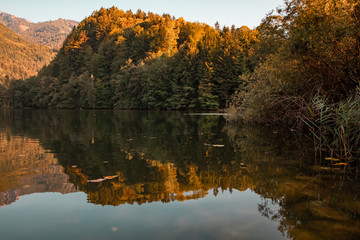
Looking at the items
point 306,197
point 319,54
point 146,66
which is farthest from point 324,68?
point 146,66

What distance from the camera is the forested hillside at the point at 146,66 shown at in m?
48.5

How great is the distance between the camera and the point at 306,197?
4648mm

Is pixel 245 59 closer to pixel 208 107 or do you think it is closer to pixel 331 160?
pixel 208 107

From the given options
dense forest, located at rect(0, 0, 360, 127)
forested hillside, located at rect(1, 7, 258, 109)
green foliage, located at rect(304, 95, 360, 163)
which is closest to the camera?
green foliage, located at rect(304, 95, 360, 163)

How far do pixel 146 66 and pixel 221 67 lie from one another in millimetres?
19226

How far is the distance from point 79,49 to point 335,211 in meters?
107

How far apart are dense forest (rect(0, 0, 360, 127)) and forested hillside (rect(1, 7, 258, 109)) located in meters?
0.23

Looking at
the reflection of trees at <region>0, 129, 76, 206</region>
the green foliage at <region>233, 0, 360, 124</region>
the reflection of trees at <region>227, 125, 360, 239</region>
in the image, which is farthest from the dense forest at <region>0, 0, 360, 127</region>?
the reflection of trees at <region>0, 129, 76, 206</region>

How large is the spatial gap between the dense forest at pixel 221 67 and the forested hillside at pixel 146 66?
23 cm

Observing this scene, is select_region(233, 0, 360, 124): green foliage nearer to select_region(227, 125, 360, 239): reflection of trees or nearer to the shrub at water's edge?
the shrub at water's edge

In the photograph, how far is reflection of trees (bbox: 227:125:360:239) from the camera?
11.6 ft

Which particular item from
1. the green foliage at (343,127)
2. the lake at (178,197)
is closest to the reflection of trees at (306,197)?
the lake at (178,197)

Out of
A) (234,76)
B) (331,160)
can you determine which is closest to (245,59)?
(234,76)

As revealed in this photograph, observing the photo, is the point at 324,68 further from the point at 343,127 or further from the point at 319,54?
the point at 343,127
